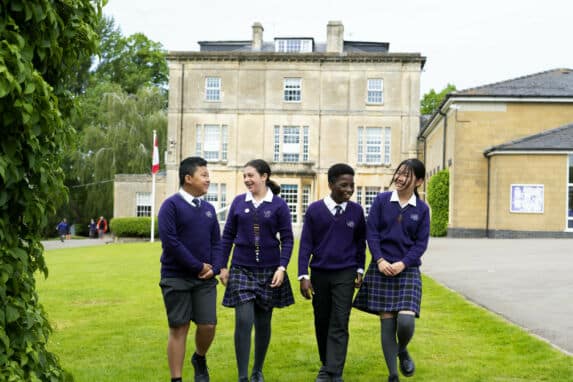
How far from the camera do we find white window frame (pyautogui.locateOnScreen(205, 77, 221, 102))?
165 feet

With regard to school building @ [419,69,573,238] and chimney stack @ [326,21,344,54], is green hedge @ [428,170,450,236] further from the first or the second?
chimney stack @ [326,21,344,54]

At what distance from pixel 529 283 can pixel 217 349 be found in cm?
784

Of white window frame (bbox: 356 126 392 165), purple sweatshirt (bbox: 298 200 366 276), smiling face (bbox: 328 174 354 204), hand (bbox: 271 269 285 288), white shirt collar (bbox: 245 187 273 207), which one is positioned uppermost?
white window frame (bbox: 356 126 392 165)

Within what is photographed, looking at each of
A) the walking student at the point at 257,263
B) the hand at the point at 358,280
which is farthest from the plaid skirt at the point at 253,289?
the hand at the point at 358,280

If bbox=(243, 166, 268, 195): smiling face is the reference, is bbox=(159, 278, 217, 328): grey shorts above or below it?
below

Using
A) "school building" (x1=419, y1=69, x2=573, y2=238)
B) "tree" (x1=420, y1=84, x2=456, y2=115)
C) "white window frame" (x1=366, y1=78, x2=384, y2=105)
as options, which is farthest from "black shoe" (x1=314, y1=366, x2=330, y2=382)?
"tree" (x1=420, y1=84, x2=456, y2=115)

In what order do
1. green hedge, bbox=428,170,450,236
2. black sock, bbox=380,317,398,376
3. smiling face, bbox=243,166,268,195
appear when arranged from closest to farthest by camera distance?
black sock, bbox=380,317,398,376 → smiling face, bbox=243,166,268,195 → green hedge, bbox=428,170,450,236

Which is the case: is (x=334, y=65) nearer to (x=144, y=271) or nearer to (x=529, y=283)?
(x=144, y=271)

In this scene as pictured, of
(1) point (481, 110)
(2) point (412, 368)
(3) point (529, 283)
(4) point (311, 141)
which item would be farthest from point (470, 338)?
(4) point (311, 141)

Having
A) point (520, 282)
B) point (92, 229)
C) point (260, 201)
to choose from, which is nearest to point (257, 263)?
point (260, 201)

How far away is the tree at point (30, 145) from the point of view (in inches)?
154

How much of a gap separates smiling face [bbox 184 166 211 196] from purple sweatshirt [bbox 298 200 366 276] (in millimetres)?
981

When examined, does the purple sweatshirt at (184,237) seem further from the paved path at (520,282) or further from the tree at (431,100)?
the tree at (431,100)

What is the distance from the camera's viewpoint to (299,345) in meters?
8.67
